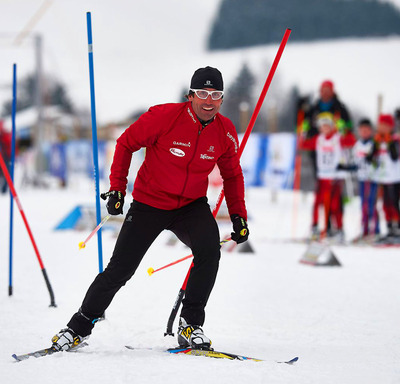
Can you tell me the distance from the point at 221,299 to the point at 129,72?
248 feet

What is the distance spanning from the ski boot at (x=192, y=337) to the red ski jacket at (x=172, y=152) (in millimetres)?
728

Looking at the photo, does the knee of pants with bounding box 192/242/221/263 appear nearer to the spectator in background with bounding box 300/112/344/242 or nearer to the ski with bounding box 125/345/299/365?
the ski with bounding box 125/345/299/365

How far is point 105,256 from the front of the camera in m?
7.13

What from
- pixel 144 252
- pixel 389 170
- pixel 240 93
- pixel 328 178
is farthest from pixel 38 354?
pixel 240 93

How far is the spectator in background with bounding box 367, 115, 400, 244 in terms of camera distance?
856 cm

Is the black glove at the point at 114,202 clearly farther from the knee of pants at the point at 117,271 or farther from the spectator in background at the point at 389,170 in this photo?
the spectator in background at the point at 389,170

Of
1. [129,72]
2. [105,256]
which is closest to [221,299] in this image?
[105,256]

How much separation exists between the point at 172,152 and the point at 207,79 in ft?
1.56

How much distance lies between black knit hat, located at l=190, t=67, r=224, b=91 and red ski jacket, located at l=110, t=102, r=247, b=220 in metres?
0.14

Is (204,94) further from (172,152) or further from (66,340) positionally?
(66,340)

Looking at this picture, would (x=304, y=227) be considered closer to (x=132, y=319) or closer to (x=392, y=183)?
(x=392, y=183)

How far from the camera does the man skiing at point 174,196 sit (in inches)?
137

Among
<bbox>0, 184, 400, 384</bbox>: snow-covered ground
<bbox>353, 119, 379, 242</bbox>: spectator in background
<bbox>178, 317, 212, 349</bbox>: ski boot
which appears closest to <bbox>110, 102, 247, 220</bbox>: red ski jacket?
<bbox>178, 317, 212, 349</bbox>: ski boot

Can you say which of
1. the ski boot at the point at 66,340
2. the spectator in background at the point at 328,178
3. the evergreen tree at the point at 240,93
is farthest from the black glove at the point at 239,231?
the evergreen tree at the point at 240,93
